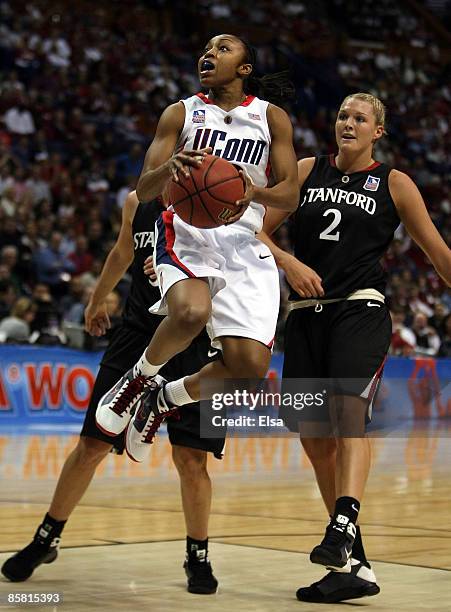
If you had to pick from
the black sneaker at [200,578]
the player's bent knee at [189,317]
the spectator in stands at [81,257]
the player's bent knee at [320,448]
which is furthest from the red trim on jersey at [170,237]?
the spectator in stands at [81,257]

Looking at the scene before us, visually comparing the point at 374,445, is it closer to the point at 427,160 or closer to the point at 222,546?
the point at 222,546

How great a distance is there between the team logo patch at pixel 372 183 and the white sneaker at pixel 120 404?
3.97 feet

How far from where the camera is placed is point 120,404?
5.10 metres

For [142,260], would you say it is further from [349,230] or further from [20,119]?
[20,119]

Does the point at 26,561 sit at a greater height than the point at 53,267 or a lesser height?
greater

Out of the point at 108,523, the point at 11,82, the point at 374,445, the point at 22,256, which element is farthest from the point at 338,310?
the point at 11,82

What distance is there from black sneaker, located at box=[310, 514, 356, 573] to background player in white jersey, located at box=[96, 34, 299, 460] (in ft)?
2.34

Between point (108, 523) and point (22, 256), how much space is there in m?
7.76

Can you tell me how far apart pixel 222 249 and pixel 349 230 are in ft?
1.75

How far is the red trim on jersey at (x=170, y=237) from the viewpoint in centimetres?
493

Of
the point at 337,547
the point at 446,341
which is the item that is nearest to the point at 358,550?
the point at 337,547

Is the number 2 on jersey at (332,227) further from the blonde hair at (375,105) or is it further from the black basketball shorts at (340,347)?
the blonde hair at (375,105)

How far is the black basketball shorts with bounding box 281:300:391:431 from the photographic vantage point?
4.94 metres

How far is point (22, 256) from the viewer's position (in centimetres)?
1411
